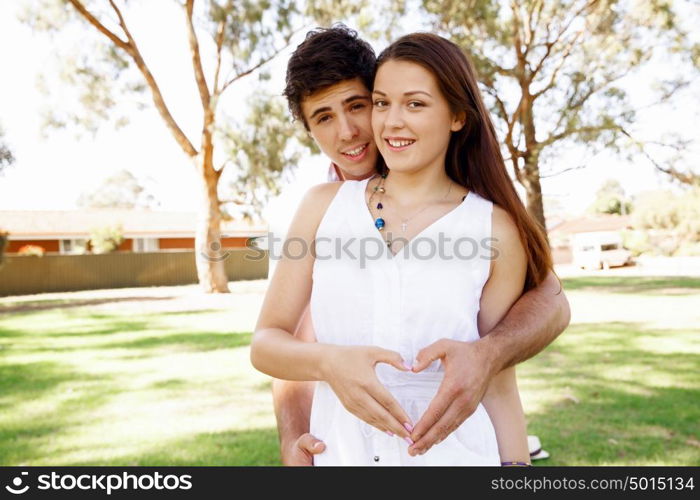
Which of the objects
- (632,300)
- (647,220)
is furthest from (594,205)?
(632,300)

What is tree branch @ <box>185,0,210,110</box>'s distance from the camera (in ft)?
58.4

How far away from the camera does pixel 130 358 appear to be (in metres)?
8.27

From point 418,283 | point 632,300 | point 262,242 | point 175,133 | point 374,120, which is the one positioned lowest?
point 632,300

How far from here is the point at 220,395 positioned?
6137 millimetres

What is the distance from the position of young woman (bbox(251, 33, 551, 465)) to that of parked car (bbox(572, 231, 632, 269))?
12.8 metres

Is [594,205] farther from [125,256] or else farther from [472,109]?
[472,109]

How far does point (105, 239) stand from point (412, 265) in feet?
92.1

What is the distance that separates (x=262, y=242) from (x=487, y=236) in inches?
26.8

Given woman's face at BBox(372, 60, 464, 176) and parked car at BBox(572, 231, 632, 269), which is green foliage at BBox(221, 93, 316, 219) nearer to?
parked car at BBox(572, 231, 632, 269)

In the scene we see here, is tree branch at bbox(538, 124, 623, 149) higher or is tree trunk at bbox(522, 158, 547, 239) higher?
tree branch at bbox(538, 124, 623, 149)

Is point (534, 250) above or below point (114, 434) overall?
above

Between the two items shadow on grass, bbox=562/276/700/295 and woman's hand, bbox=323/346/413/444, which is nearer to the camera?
woman's hand, bbox=323/346/413/444

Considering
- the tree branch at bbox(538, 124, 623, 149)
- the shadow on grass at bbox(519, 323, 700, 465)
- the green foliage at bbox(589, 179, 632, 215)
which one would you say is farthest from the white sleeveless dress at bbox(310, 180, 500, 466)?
the green foliage at bbox(589, 179, 632, 215)

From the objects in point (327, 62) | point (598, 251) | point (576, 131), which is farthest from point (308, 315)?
point (598, 251)
